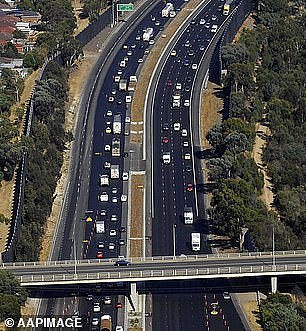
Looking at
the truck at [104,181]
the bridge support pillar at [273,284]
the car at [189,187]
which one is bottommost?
the bridge support pillar at [273,284]

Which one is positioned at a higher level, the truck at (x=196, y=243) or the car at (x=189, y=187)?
the car at (x=189, y=187)

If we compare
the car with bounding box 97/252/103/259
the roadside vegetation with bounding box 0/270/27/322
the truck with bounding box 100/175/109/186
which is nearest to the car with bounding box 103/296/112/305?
the roadside vegetation with bounding box 0/270/27/322

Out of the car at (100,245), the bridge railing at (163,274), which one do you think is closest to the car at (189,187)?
the car at (100,245)

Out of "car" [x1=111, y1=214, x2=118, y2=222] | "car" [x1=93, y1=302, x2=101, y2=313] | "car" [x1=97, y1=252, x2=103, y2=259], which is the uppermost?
"car" [x1=111, y1=214, x2=118, y2=222]

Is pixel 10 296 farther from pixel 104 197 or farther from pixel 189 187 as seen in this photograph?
pixel 189 187

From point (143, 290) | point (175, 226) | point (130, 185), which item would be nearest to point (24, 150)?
point (130, 185)

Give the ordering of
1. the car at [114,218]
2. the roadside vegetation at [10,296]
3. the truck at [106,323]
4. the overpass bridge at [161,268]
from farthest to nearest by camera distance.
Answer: the car at [114,218] < the overpass bridge at [161,268] < the truck at [106,323] < the roadside vegetation at [10,296]

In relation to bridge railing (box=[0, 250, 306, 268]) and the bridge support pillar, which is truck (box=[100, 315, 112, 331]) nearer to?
bridge railing (box=[0, 250, 306, 268])

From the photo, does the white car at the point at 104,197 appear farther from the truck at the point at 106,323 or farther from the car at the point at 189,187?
the truck at the point at 106,323
